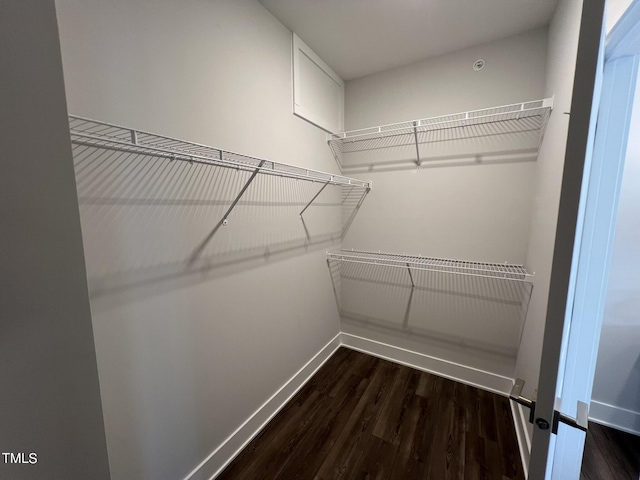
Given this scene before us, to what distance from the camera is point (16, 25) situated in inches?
18.5

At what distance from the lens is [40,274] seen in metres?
0.52

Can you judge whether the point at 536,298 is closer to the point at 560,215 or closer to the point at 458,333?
the point at 458,333

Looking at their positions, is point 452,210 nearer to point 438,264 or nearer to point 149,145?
point 438,264

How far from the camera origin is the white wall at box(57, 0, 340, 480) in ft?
2.92

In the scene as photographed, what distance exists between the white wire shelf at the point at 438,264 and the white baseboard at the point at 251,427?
37.8 inches

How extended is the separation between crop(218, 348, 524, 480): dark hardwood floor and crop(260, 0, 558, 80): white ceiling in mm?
2628

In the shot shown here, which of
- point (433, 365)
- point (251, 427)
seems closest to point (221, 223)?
point (251, 427)

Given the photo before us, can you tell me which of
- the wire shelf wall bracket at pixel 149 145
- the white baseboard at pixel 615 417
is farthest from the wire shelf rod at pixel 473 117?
the white baseboard at pixel 615 417

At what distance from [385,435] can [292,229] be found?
4.93 feet

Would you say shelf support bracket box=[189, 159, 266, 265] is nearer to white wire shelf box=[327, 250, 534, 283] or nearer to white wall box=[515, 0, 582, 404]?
white wire shelf box=[327, 250, 534, 283]

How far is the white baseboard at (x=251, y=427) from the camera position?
4.37ft

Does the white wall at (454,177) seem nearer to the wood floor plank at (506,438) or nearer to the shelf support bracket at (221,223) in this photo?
the wood floor plank at (506,438)

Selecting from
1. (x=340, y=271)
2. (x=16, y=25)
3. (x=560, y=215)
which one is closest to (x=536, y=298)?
(x=560, y=215)

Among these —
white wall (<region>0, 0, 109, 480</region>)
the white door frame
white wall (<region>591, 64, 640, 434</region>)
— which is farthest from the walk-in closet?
white wall (<region>591, 64, 640, 434</region>)
